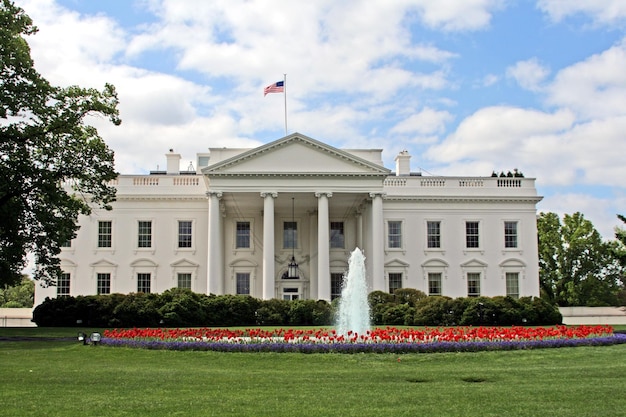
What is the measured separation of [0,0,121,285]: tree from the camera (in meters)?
26.7

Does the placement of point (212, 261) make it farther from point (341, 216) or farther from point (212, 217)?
point (341, 216)

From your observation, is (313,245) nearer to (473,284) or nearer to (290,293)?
(290,293)

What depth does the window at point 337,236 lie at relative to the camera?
47719 mm

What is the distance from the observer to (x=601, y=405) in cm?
1134

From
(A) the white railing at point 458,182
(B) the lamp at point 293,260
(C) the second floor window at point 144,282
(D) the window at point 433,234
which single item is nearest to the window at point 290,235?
(B) the lamp at point 293,260

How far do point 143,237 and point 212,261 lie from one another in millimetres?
7003

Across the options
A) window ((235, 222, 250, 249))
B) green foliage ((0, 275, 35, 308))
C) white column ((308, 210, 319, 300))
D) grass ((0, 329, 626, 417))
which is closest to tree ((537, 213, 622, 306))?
white column ((308, 210, 319, 300))

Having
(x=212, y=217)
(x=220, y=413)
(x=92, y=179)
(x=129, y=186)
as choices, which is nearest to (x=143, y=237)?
(x=129, y=186)

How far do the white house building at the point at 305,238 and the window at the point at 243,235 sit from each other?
0.22 ft

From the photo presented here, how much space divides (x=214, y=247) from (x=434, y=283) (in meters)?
15.0

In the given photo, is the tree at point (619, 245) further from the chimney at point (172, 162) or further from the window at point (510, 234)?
the chimney at point (172, 162)

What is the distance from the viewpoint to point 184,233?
46188 millimetres

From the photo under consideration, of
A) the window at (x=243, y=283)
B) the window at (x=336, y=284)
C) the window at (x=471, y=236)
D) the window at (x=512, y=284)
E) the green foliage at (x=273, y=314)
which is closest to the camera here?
the green foliage at (x=273, y=314)

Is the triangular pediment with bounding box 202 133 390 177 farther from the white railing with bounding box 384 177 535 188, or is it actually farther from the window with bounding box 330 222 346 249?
the window with bounding box 330 222 346 249
